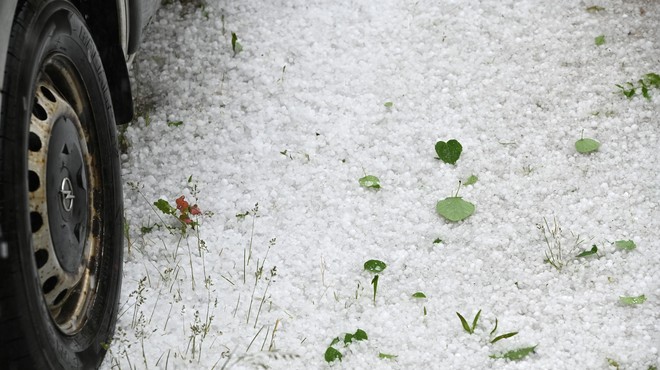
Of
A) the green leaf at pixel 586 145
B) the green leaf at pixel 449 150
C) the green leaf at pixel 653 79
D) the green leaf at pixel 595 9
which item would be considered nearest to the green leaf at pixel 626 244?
the green leaf at pixel 586 145

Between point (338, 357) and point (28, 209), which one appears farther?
point (338, 357)

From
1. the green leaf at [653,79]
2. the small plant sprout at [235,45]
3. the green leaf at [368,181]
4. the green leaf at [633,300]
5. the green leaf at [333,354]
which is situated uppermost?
the small plant sprout at [235,45]

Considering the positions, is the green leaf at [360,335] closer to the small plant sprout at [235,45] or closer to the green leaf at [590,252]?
the green leaf at [590,252]

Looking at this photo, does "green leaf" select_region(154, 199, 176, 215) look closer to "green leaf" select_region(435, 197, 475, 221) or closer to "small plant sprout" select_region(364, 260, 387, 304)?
"small plant sprout" select_region(364, 260, 387, 304)

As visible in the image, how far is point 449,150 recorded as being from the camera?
11.3 ft

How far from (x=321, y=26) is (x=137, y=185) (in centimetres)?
132

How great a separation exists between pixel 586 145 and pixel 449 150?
0.56 metres

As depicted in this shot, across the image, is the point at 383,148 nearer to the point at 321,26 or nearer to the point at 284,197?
the point at 284,197

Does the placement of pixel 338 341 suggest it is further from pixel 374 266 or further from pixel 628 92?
pixel 628 92

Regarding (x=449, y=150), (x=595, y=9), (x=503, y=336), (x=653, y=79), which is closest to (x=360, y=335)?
(x=503, y=336)

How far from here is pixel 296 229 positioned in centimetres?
318

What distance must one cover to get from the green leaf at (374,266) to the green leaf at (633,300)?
0.81 m

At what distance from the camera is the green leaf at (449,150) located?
343cm

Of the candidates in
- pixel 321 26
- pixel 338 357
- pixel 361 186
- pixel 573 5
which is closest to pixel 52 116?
pixel 338 357
